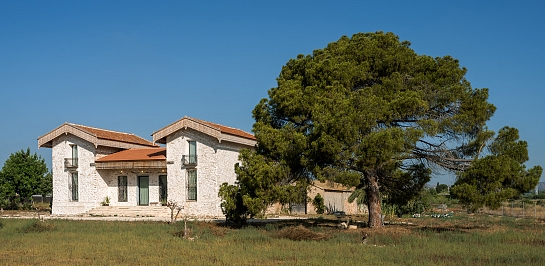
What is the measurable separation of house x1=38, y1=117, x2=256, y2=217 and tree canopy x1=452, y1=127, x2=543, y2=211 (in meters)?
16.6

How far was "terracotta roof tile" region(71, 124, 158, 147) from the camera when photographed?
40344mm

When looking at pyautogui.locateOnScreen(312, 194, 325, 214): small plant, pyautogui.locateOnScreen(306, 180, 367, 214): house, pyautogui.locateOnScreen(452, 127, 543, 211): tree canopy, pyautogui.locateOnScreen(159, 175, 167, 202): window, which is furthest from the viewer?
pyautogui.locateOnScreen(306, 180, 367, 214): house

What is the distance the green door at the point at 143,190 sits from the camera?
39.6 meters

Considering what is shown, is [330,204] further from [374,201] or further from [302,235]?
[302,235]

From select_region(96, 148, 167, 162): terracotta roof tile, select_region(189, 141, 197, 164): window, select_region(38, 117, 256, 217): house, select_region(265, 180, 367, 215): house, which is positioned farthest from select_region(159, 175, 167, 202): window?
select_region(265, 180, 367, 215): house

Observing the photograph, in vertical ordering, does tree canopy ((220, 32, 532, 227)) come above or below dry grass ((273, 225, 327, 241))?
above

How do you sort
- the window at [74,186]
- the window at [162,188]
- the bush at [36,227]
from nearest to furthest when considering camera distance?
the bush at [36,227] < the window at [162,188] < the window at [74,186]

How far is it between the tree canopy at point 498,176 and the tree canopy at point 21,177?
3605 centimetres

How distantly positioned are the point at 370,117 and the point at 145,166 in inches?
788

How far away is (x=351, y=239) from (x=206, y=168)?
17.2 meters

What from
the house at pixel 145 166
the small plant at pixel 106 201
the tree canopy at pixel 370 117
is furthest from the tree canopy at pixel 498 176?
the small plant at pixel 106 201

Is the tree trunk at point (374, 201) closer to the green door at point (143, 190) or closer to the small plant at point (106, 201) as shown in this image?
the green door at point (143, 190)

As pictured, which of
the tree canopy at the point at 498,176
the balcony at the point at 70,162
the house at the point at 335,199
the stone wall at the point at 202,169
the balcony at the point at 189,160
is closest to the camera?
the tree canopy at the point at 498,176

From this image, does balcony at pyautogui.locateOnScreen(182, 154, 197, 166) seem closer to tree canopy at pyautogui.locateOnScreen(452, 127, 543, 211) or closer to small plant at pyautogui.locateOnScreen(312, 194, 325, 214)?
small plant at pyautogui.locateOnScreen(312, 194, 325, 214)
